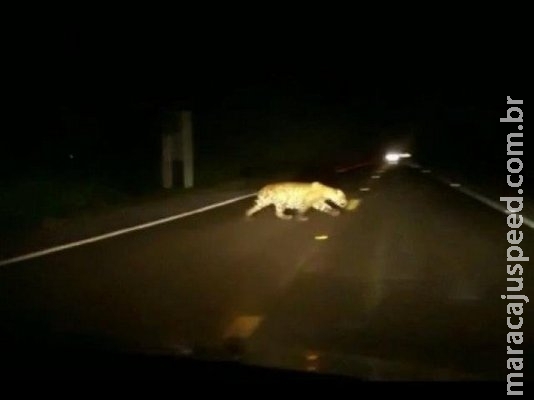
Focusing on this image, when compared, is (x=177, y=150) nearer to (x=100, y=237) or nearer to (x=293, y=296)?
(x=100, y=237)

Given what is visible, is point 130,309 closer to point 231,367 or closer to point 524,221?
point 231,367

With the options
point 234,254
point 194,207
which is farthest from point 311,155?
point 234,254

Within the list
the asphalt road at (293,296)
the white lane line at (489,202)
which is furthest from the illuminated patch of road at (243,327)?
the white lane line at (489,202)

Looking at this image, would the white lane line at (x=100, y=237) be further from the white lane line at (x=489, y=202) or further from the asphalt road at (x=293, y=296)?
the white lane line at (x=489, y=202)

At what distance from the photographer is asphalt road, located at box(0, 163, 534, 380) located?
28.8 ft

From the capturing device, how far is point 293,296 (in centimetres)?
1277

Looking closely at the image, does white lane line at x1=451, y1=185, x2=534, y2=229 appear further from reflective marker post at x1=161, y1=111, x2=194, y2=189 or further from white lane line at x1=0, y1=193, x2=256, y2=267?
reflective marker post at x1=161, y1=111, x2=194, y2=189

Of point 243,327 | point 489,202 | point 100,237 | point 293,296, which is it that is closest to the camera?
point 243,327

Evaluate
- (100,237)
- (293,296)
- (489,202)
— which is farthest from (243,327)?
(489,202)

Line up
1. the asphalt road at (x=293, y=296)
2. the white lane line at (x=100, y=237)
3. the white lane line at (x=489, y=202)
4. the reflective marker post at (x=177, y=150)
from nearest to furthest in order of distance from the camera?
the asphalt road at (x=293, y=296), the white lane line at (x=100, y=237), the white lane line at (x=489, y=202), the reflective marker post at (x=177, y=150)

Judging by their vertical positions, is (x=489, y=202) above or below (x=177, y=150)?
below

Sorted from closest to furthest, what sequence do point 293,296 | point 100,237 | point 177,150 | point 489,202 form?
1. point 293,296
2. point 100,237
3. point 489,202
4. point 177,150

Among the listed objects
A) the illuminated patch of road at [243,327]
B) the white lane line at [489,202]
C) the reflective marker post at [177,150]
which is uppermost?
the reflective marker post at [177,150]

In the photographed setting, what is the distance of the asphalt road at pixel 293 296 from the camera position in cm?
877
